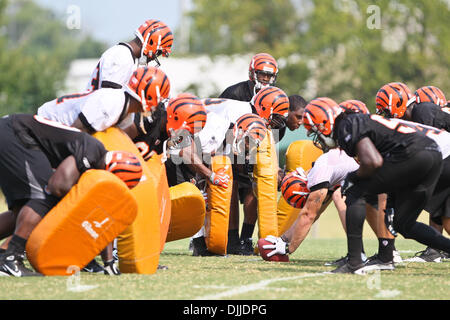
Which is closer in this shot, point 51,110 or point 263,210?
point 51,110

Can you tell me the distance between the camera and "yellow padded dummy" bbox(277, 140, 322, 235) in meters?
8.82

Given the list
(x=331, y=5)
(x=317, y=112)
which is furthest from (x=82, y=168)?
(x=331, y=5)

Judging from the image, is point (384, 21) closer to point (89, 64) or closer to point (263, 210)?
point (263, 210)

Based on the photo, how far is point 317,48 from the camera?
33.4m

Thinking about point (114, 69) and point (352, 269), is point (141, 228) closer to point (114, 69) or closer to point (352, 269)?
point (352, 269)

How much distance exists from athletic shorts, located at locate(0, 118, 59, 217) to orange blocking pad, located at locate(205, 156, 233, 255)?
267 centimetres

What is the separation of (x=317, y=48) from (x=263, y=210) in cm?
2580

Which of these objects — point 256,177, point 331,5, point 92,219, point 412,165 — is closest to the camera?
point 92,219

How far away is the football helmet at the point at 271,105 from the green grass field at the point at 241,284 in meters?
2.01

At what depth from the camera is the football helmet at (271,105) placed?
887 cm

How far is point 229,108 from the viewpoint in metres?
9.07

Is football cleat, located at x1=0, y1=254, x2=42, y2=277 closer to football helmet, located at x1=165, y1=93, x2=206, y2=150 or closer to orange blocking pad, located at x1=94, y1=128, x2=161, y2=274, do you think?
orange blocking pad, located at x1=94, y1=128, x2=161, y2=274

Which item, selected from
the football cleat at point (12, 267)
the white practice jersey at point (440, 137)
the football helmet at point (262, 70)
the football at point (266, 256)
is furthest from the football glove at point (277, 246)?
the football helmet at point (262, 70)

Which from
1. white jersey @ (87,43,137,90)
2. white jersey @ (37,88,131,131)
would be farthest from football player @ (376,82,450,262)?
white jersey @ (37,88,131,131)
